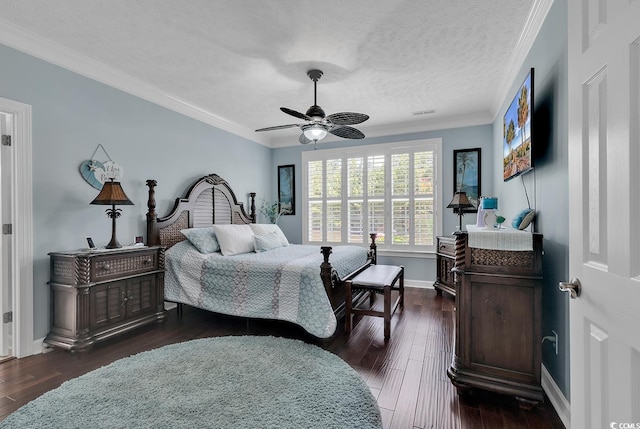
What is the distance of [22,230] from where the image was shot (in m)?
2.51

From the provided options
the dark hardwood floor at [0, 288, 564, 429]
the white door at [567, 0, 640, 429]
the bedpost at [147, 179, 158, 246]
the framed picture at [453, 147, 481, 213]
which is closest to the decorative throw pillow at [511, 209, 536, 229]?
the dark hardwood floor at [0, 288, 564, 429]

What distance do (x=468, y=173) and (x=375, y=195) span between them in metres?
1.47

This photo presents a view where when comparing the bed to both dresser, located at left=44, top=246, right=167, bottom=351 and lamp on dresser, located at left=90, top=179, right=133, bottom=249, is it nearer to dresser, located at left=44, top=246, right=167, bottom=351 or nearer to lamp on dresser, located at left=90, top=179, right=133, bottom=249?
dresser, located at left=44, top=246, right=167, bottom=351

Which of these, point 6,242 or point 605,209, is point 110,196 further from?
point 605,209

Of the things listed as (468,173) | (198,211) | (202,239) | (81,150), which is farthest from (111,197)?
(468,173)

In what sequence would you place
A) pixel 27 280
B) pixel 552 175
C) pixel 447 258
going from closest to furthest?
1. pixel 552 175
2. pixel 27 280
3. pixel 447 258

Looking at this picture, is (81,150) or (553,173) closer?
(553,173)

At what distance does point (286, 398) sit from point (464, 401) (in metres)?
1.12

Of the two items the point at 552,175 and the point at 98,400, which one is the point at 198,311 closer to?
the point at 98,400

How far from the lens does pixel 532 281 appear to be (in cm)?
183

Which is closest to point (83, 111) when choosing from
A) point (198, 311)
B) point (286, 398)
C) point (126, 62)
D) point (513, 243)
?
point (126, 62)

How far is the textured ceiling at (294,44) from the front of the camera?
7.17ft

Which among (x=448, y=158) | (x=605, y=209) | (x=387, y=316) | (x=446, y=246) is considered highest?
(x=448, y=158)

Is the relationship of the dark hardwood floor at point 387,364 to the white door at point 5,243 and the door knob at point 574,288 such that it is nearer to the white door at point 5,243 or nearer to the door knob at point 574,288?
the white door at point 5,243
